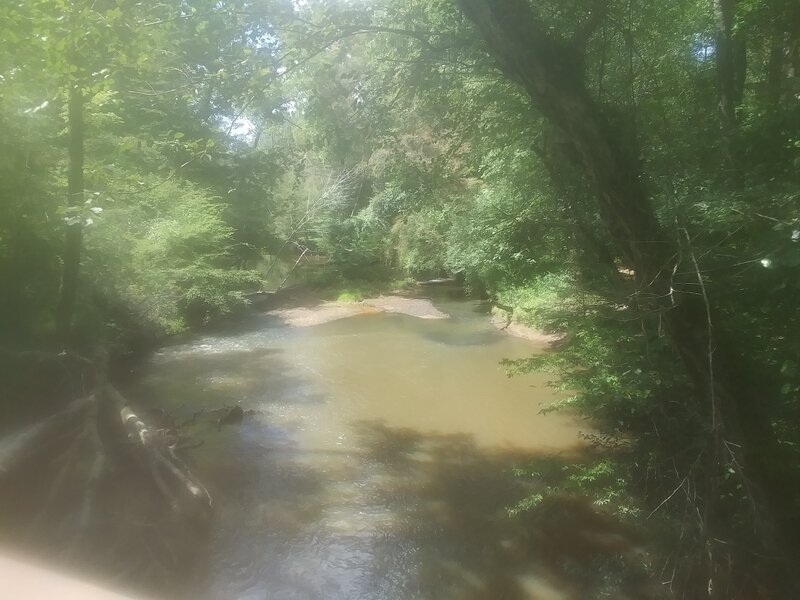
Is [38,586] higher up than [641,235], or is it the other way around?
[641,235]

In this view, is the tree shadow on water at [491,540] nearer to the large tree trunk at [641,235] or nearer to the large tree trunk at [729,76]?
the large tree trunk at [641,235]

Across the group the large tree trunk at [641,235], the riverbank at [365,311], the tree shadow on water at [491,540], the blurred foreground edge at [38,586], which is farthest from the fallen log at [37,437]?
the riverbank at [365,311]

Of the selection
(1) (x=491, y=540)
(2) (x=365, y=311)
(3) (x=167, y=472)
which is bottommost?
(1) (x=491, y=540)

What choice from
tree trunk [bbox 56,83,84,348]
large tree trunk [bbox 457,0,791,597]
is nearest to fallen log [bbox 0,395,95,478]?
tree trunk [bbox 56,83,84,348]

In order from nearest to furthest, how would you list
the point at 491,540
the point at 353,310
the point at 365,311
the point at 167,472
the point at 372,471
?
the point at 167,472 → the point at 491,540 → the point at 372,471 → the point at 365,311 → the point at 353,310

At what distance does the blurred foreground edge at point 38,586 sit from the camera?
1274 millimetres

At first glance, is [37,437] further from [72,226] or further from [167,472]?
→ [72,226]

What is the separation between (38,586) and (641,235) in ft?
15.0

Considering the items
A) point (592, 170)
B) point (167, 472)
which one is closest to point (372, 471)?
point (167, 472)

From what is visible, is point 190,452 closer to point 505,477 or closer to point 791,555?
point 505,477

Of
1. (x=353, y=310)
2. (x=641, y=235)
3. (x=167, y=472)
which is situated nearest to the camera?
(x=641, y=235)

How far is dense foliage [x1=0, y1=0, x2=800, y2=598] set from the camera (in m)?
4.38

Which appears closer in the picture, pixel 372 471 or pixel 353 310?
pixel 372 471

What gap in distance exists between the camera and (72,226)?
23.9ft
